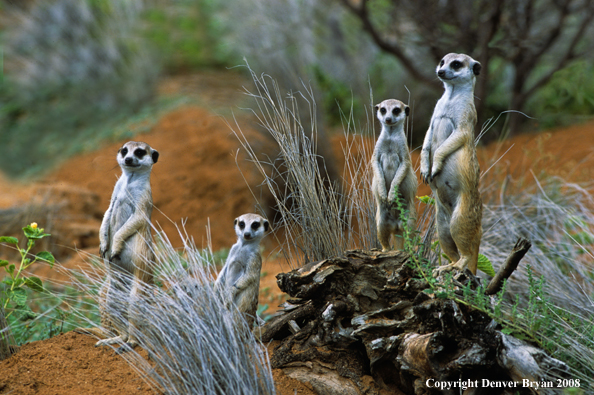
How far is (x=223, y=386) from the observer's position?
254 centimetres

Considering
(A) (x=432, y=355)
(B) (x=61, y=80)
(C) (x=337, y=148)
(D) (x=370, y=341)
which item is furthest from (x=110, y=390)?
(B) (x=61, y=80)

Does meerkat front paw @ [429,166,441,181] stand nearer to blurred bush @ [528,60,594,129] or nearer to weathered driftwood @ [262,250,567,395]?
weathered driftwood @ [262,250,567,395]

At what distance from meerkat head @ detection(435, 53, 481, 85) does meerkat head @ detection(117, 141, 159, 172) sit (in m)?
1.81

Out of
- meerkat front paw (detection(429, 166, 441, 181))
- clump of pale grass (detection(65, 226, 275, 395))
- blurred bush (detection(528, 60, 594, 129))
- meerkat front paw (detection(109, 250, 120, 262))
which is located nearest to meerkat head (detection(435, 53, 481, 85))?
meerkat front paw (detection(429, 166, 441, 181))

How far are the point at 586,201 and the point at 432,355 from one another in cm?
380

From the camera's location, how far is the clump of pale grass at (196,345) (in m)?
2.47

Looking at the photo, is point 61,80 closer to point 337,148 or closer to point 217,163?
point 217,163

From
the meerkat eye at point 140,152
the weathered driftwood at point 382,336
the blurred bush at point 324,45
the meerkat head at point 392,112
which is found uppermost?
the blurred bush at point 324,45

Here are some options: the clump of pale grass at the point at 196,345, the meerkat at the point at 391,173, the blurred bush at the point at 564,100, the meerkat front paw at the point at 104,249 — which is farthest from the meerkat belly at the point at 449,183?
the blurred bush at the point at 564,100

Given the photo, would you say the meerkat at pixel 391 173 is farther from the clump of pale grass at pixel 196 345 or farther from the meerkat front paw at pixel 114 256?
the meerkat front paw at pixel 114 256

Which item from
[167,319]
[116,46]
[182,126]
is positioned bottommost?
[167,319]

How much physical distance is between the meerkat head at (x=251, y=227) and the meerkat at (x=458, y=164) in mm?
1106

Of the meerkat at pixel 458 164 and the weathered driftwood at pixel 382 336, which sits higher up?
the meerkat at pixel 458 164

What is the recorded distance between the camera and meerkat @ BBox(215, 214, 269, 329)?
3.29 meters
